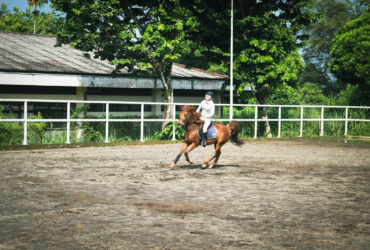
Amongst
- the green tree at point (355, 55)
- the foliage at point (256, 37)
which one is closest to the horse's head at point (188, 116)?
the foliage at point (256, 37)

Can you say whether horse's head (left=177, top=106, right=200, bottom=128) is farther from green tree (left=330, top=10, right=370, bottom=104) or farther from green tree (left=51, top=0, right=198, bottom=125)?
green tree (left=330, top=10, right=370, bottom=104)

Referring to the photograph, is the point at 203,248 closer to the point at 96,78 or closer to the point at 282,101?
the point at 96,78

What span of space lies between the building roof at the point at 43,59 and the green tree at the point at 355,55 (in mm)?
8513

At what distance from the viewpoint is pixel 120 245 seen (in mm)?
5309

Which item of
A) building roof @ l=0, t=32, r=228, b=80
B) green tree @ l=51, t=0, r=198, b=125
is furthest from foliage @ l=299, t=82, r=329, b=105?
green tree @ l=51, t=0, r=198, b=125

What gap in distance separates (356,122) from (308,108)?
3009 mm

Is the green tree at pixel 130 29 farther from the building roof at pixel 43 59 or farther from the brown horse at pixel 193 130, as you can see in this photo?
the brown horse at pixel 193 130

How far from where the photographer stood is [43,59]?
28.9m

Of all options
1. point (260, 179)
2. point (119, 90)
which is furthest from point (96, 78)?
point (260, 179)

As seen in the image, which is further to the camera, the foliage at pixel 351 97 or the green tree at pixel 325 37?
the green tree at pixel 325 37

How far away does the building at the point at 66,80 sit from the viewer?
2580 cm

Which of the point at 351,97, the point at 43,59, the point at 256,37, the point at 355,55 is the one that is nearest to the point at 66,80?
the point at 43,59

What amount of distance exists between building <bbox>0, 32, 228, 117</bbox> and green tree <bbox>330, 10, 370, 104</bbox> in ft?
27.5

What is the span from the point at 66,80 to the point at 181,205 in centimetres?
2062
